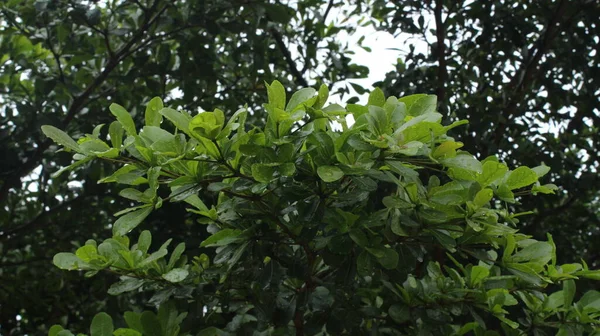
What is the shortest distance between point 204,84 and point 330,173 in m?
2.24

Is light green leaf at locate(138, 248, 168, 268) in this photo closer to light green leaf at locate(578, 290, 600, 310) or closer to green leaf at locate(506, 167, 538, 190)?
green leaf at locate(506, 167, 538, 190)

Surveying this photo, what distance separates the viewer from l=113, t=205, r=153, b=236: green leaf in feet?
4.79

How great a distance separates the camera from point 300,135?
4.67 ft

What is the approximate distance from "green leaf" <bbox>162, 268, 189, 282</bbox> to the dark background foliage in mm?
1156

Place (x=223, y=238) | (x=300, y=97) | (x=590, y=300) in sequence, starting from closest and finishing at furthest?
(x=300, y=97)
(x=223, y=238)
(x=590, y=300)

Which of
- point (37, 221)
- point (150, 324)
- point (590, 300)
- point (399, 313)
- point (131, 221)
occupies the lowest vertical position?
point (590, 300)

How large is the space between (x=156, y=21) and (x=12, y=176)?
0.89 meters

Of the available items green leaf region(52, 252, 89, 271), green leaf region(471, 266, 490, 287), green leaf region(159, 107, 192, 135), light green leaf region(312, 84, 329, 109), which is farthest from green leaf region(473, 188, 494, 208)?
green leaf region(52, 252, 89, 271)

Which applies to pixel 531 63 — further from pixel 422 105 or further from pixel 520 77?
pixel 422 105

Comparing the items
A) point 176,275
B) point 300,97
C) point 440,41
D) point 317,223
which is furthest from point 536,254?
point 440,41

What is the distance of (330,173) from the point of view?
1.36m

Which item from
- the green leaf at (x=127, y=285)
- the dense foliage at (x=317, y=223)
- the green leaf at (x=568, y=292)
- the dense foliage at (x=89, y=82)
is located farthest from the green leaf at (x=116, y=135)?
the dense foliage at (x=89, y=82)

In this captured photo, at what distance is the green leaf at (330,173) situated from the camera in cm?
134

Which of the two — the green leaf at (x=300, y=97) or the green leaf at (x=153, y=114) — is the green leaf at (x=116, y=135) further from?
the green leaf at (x=300, y=97)
